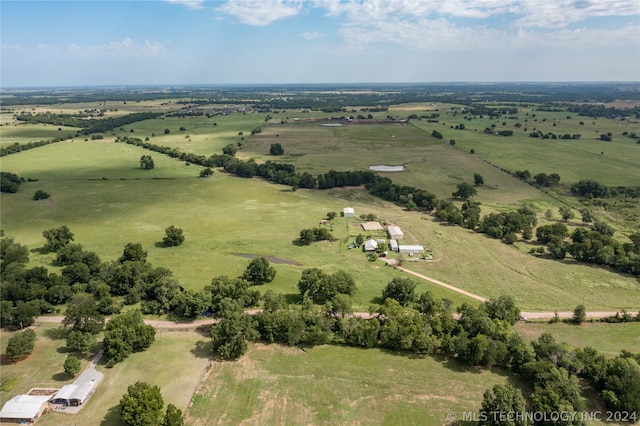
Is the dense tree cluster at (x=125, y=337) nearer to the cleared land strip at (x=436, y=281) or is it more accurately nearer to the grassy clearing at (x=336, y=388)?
the grassy clearing at (x=336, y=388)

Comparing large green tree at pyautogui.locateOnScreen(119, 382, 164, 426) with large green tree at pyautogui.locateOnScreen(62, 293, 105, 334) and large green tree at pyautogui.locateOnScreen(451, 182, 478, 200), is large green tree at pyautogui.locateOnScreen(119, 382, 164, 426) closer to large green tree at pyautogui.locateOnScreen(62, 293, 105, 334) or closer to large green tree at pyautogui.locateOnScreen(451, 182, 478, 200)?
large green tree at pyautogui.locateOnScreen(62, 293, 105, 334)

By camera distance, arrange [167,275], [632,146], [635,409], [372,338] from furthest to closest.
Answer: [632,146], [167,275], [372,338], [635,409]

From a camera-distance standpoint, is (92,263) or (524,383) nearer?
(524,383)

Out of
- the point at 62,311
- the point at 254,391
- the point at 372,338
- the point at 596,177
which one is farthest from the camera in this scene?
the point at 596,177

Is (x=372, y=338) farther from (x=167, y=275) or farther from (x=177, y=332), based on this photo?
(x=167, y=275)

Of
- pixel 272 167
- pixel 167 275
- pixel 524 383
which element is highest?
pixel 272 167

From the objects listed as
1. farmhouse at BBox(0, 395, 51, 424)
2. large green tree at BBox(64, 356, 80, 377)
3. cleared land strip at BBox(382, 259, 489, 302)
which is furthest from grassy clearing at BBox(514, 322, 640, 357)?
farmhouse at BBox(0, 395, 51, 424)

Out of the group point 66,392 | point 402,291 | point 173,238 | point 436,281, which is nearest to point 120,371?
point 66,392

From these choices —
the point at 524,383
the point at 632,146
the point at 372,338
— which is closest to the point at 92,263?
the point at 372,338
